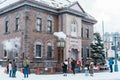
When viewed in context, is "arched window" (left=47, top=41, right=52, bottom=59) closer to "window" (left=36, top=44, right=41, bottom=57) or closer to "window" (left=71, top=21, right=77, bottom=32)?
"window" (left=36, top=44, right=41, bottom=57)

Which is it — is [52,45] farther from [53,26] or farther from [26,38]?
[26,38]

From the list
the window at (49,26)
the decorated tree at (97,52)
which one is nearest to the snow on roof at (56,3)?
the window at (49,26)

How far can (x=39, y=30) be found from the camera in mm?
33844

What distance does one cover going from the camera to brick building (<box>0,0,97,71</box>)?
32.2 meters

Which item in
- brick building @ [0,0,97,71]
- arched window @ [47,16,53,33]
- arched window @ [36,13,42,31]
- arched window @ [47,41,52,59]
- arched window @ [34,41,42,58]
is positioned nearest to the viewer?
brick building @ [0,0,97,71]

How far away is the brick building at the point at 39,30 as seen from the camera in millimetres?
32250

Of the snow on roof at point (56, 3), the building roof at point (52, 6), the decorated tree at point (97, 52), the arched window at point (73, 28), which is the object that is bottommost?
the decorated tree at point (97, 52)

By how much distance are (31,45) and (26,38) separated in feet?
4.07

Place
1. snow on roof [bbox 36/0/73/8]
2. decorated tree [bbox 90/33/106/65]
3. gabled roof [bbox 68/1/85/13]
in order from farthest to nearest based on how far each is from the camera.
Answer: decorated tree [bbox 90/33/106/65]
gabled roof [bbox 68/1/85/13]
snow on roof [bbox 36/0/73/8]

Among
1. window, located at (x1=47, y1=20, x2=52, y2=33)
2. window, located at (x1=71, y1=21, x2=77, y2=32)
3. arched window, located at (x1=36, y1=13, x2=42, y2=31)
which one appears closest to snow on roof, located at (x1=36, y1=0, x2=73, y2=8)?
arched window, located at (x1=36, y1=13, x2=42, y2=31)

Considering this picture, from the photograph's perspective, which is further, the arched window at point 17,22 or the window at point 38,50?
the arched window at point 17,22

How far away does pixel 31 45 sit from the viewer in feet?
106

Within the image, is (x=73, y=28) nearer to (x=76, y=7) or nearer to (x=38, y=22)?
(x=76, y=7)

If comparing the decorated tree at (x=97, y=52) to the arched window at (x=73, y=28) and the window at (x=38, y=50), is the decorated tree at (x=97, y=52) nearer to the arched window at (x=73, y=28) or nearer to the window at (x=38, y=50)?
the arched window at (x=73, y=28)
